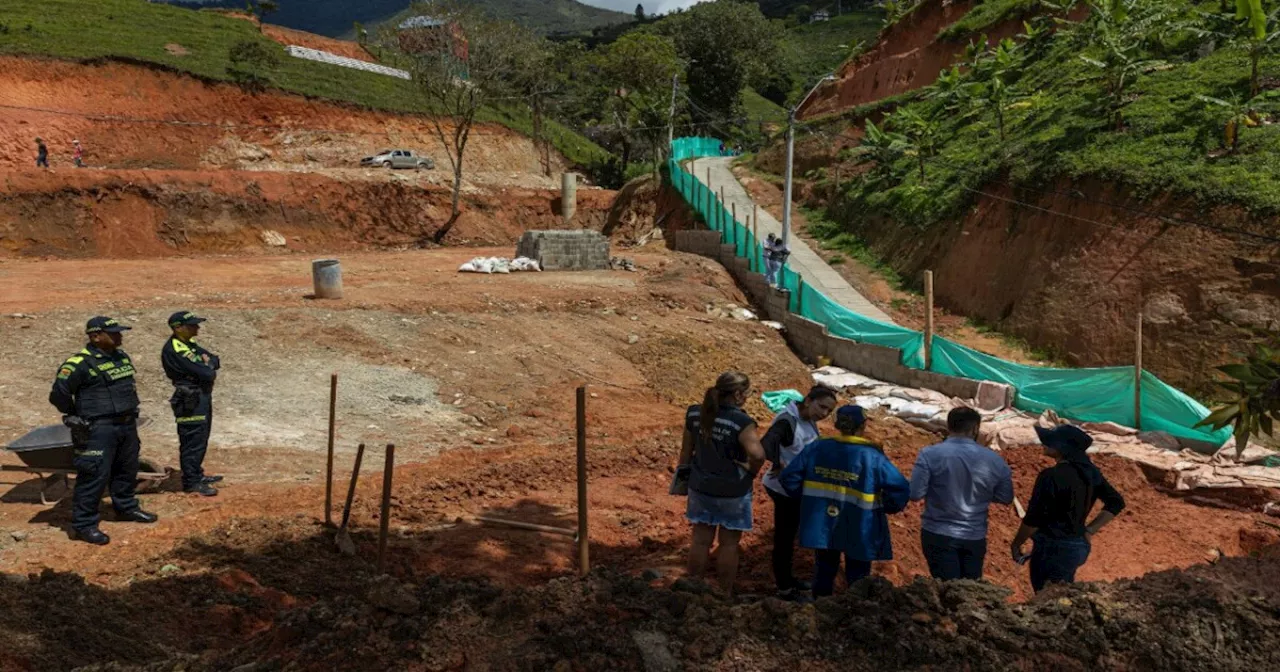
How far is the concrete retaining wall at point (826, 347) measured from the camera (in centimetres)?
1288

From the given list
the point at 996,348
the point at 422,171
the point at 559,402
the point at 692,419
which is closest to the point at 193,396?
the point at 692,419

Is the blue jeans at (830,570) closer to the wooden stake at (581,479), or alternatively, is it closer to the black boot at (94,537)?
the wooden stake at (581,479)

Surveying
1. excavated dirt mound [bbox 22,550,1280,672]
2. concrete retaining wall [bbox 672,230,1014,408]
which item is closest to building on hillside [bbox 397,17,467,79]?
concrete retaining wall [bbox 672,230,1014,408]

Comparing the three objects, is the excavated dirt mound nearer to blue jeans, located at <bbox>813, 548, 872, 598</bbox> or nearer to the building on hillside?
blue jeans, located at <bbox>813, 548, 872, 598</bbox>

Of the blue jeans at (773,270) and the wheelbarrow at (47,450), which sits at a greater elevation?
the blue jeans at (773,270)

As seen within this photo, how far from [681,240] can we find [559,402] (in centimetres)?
1148

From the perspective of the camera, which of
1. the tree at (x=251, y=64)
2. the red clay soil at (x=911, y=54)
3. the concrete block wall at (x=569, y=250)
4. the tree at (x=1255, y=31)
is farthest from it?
the tree at (x=251, y=64)

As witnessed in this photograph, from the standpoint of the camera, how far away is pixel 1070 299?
49.5 feet

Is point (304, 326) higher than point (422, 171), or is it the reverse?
point (422, 171)

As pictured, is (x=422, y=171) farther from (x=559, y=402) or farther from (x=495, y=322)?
(x=559, y=402)

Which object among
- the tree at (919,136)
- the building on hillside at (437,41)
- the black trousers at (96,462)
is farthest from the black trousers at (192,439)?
the building on hillside at (437,41)

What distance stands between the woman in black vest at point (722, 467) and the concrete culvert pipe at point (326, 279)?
11943mm

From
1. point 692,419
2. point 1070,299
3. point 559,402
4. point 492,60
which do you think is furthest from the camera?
point 492,60

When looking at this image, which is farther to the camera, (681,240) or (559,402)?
(681,240)
